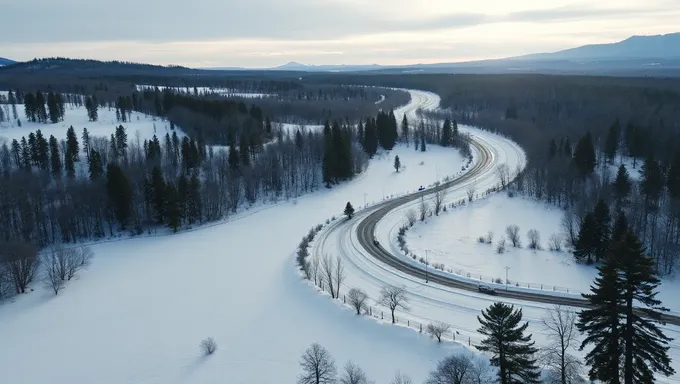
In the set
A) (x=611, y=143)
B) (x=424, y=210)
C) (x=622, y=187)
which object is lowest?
(x=424, y=210)

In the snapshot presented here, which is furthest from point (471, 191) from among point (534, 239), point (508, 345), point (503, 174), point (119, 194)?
point (508, 345)

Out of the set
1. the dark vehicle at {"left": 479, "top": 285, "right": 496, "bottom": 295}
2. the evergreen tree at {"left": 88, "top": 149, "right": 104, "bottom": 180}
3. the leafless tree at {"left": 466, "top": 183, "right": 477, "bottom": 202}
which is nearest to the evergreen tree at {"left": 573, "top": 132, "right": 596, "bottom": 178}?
the leafless tree at {"left": 466, "top": 183, "right": 477, "bottom": 202}

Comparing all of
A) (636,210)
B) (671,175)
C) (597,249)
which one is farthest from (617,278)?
(671,175)

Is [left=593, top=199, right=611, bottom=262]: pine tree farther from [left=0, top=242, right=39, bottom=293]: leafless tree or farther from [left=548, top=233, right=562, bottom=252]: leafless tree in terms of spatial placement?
[left=0, top=242, right=39, bottom=293]: leafless tree

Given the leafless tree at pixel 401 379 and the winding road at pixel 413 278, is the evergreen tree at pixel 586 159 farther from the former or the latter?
the leafless tree at pixel 401 379

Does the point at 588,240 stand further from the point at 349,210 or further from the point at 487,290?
the point at 349,210

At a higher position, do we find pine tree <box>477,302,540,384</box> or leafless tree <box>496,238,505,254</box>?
pine tree <box>477,302,540,384</box>
